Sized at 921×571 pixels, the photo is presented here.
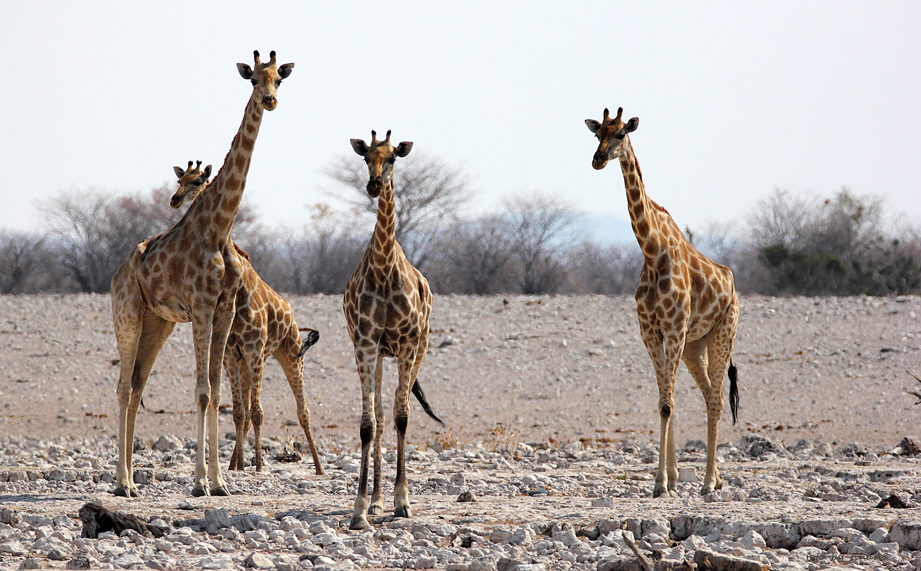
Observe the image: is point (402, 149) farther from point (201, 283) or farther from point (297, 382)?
point (297, 382)

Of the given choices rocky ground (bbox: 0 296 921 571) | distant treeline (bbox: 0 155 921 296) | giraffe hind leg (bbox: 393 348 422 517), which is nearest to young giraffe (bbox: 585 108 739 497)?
rocky ground (bbox: 0 296 921 571)

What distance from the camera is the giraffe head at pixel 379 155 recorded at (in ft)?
21.9

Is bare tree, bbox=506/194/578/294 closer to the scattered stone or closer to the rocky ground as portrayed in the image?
the rocky ground

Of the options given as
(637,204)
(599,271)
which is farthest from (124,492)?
(599,271)

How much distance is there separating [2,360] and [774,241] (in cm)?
3084

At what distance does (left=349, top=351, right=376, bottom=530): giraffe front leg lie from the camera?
21.8 feet

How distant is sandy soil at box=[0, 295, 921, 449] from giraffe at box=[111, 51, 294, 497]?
5.57m

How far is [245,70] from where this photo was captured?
8094 millimetres

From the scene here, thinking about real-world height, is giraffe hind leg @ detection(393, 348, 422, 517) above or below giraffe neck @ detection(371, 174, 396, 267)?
below

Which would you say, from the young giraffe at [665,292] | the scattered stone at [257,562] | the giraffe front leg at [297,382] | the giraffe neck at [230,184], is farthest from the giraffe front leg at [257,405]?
the scattered stone at [257,562]

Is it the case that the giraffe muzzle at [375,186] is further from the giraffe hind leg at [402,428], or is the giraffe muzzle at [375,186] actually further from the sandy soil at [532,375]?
the sandy soil at [532,375]

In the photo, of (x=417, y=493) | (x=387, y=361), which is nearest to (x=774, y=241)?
(x=387, y=361)

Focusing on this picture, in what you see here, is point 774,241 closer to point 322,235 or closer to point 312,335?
point 322,235

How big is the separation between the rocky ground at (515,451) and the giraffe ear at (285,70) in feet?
12.3
